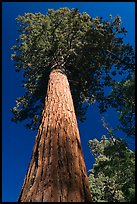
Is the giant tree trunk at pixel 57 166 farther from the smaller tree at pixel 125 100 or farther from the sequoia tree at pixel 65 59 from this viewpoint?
the smaller tree at pixel 125 100

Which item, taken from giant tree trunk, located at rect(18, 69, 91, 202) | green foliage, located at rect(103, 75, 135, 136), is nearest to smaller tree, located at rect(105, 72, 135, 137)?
green foliage, located at rect(103, 75, 135, 136)

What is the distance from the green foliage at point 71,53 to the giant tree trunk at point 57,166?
567 cm

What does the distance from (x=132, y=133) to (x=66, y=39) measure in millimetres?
4794

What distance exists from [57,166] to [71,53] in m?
7.08

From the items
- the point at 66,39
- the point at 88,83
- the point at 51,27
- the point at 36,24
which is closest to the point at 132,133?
the point at 88,83

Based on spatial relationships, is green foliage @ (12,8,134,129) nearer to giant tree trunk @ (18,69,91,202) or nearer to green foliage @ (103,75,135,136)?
green foliage @ (103,75,135,136)

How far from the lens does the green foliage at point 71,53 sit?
10.1 metres

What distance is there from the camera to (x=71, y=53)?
9672 millimetres

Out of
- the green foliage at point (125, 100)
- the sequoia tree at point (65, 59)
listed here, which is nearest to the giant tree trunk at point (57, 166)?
the sequoia tree at point (65, 59)

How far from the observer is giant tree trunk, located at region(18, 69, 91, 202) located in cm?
272

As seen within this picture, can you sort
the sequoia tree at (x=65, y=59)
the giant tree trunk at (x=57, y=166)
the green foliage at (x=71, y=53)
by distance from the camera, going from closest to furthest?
the giant tree trunk at (x=57, y=166)
the sequoia tree at (x=65, y=59)
the green foliage at (x=71, y=53)

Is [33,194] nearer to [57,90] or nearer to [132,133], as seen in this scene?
[57,90]

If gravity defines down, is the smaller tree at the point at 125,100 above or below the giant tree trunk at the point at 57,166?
Answer: above

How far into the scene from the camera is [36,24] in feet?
36.5
